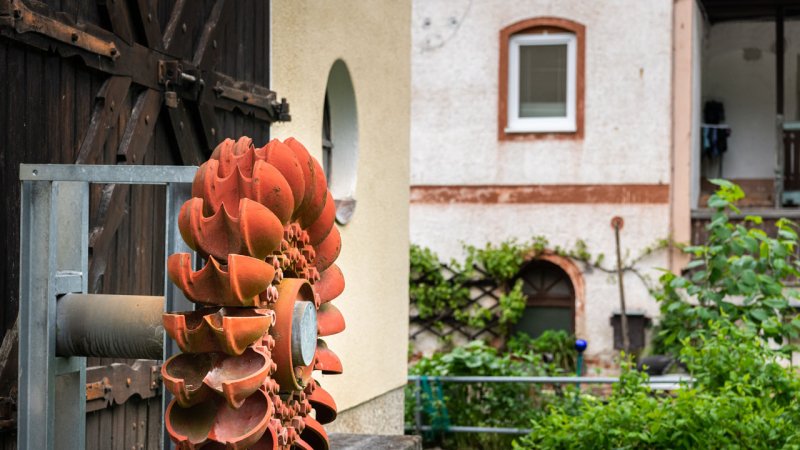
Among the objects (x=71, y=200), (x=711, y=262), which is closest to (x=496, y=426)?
(x=711, y=262)

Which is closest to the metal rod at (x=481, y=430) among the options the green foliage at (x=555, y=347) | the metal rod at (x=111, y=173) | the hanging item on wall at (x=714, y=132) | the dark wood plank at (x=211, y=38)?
the green foliage at (x=555, y=347)

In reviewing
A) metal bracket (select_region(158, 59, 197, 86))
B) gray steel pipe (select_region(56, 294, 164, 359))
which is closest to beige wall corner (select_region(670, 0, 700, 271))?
metal bracket (select_region(158, 59, 197, 86))

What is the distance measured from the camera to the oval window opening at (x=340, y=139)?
7.98 metres

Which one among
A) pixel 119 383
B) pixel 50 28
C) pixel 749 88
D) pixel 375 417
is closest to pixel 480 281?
pixel 749 88

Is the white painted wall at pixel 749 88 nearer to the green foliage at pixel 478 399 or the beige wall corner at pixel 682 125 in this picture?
the beige wall corner at pixel 682 125

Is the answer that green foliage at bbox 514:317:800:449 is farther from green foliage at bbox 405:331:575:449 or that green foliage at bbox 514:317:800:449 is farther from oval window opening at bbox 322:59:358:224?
green foliage at bbox 405:331:575:449

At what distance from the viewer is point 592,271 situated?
694 inches

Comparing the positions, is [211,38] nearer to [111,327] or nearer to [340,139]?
[340,139]

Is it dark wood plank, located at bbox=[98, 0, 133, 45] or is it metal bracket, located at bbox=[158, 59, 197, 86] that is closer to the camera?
dark wood plank, located at bbox=[98, 0, 133, 45]

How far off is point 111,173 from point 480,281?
15498 millimetres

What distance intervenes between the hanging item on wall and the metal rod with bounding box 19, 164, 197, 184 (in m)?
18.0

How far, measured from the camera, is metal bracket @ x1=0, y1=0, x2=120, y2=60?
354 centimetres

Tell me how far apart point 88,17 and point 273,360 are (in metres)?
2.59

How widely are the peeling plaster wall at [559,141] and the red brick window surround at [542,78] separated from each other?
11 cm
